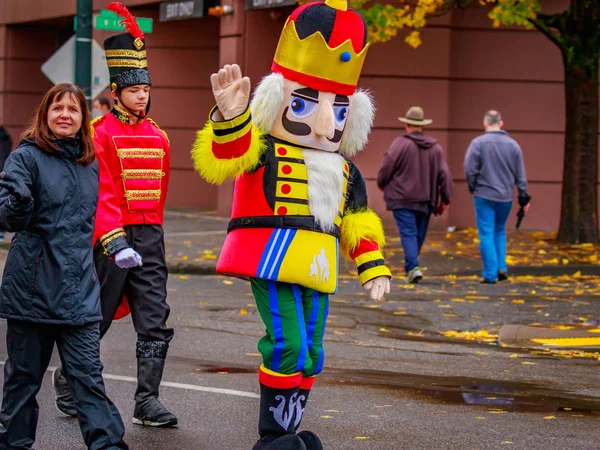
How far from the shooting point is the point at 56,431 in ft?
21.5

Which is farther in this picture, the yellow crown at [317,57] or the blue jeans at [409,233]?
the blue jeans at [409,233]

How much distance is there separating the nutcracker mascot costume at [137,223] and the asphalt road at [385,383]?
288 mm

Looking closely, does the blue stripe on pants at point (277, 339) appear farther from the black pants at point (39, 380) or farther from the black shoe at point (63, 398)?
the black shoe at point (63, 398)

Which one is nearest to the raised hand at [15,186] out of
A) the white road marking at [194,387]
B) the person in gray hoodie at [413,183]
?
the white road marking at [194,387]

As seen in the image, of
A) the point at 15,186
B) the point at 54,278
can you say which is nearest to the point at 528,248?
the point at 54,278

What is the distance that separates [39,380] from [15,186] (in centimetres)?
95

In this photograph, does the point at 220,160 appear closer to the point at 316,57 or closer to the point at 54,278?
the point at 316,57

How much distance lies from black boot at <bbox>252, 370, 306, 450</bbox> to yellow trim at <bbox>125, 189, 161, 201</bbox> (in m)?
1.45

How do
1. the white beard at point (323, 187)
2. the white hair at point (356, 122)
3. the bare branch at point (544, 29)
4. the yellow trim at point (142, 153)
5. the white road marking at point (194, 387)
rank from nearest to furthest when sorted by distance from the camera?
the white beard at point (323, 187)
the white hair at point (356, 122)
the yellow trim at point (142, 153)
the white road marking at point (194, 387)
the bare branch at point (544, 29)

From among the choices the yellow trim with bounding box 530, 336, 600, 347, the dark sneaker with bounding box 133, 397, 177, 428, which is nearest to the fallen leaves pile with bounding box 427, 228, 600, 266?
the yellow trim with bounding box 530, 336, 600, 347

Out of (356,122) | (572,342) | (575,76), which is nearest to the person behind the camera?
(356,122)

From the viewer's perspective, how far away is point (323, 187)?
5.99 m

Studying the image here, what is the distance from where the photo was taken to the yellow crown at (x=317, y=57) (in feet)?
19.8

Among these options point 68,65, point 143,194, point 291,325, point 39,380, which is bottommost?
point 39,380
